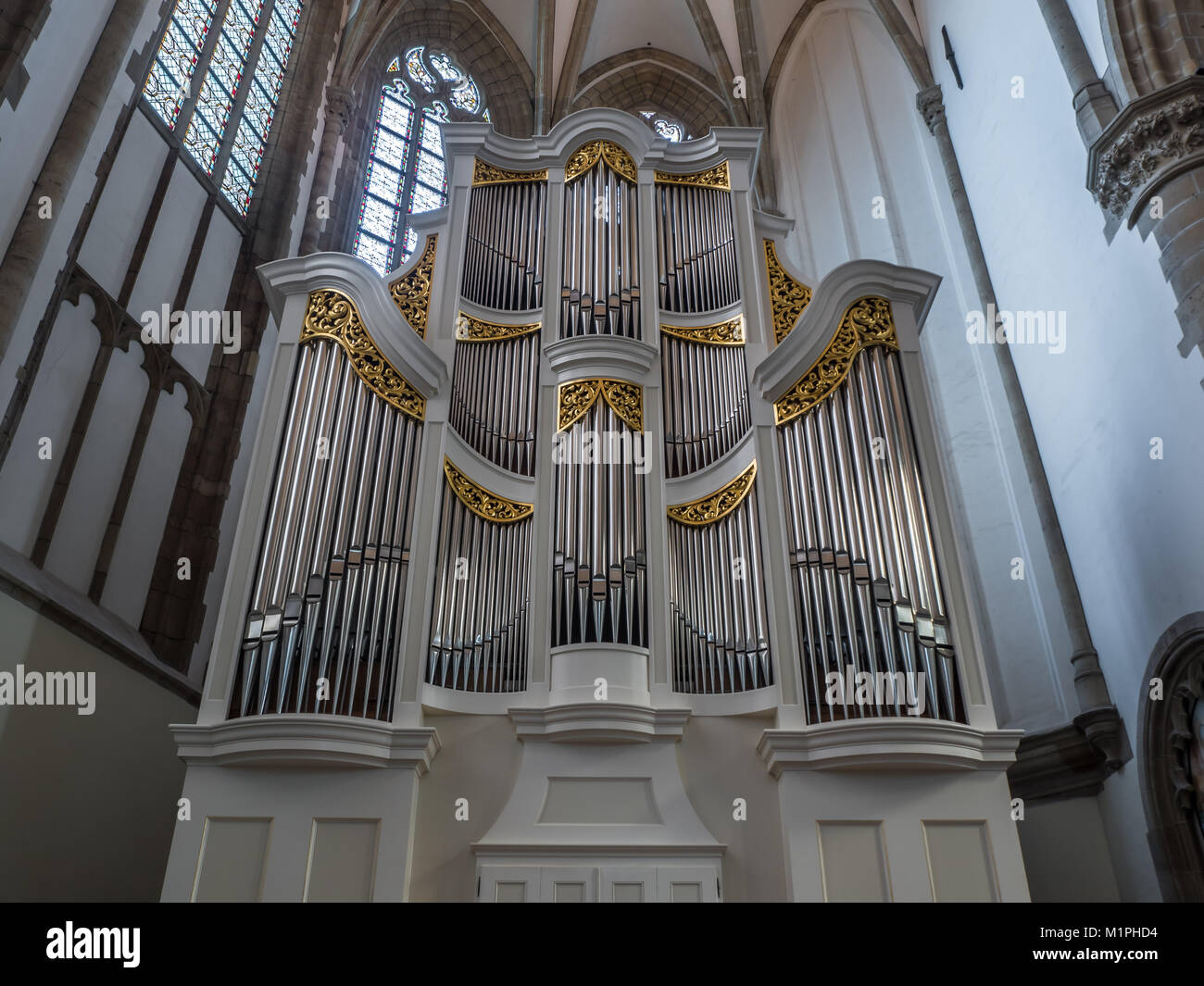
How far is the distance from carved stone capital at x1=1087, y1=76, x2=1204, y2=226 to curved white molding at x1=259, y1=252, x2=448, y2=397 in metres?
5.30

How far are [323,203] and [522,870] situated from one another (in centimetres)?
822

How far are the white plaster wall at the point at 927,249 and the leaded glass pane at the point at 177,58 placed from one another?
638 cm

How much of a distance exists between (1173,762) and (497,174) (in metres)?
7.08

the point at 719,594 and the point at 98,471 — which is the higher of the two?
the point at 98,471

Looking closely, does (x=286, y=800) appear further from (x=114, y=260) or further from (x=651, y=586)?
(x=114, y=260)

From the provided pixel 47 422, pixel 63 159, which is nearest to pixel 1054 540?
pixel 47 422

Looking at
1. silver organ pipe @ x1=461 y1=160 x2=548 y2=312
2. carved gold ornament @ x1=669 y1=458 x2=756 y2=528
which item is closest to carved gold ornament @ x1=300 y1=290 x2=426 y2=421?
silver organ pipe @ x1=461 y1=160 x2=548 y2=312

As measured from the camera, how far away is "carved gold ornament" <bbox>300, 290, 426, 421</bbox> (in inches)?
285

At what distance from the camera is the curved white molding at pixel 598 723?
6125mm

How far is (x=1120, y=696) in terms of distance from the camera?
26.5ft

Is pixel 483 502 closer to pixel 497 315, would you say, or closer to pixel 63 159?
pixel 497 315

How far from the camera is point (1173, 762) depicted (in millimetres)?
7328

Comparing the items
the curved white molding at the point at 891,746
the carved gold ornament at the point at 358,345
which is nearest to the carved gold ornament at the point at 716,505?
the curved white molding at the point at 891,746

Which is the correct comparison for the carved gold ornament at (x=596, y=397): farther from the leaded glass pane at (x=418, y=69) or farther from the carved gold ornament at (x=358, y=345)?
the leaded glass pane at (x=418, y=69)
